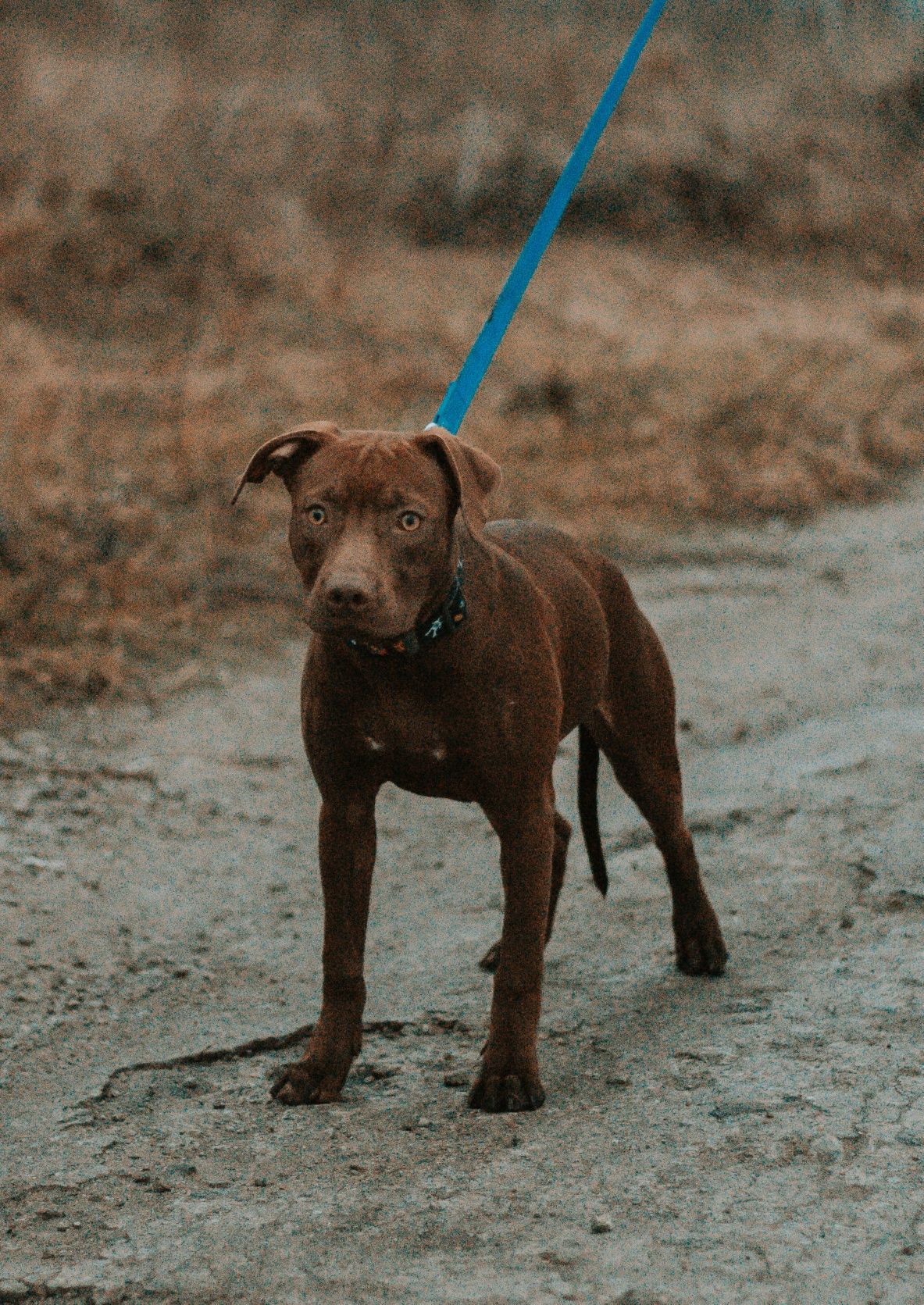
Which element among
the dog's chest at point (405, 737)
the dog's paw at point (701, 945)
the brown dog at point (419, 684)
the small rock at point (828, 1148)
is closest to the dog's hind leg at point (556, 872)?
the dog's paw at point (701, 945)

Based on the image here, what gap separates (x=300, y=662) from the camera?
6828 mm

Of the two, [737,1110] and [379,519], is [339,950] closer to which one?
[737,1110]

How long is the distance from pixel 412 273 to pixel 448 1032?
37.9ft

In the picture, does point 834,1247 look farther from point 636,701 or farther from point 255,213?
point 255,213

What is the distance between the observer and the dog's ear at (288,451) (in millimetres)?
3096

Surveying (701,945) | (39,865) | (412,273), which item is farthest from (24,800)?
(412,273)

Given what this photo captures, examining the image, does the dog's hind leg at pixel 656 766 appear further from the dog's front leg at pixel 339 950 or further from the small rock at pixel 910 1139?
the small rock at pixel 910 1139

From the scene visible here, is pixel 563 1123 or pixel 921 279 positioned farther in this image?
pixel 921 279

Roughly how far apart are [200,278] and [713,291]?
5.87 m

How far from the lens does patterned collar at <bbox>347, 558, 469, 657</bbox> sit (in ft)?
10.0

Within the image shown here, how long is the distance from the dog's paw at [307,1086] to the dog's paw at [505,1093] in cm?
30

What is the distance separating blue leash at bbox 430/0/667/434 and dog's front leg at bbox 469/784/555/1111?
0.90m

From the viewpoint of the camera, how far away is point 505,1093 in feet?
10.6

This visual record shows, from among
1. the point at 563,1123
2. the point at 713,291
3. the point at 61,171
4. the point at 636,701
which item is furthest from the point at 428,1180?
the point at 713,291
